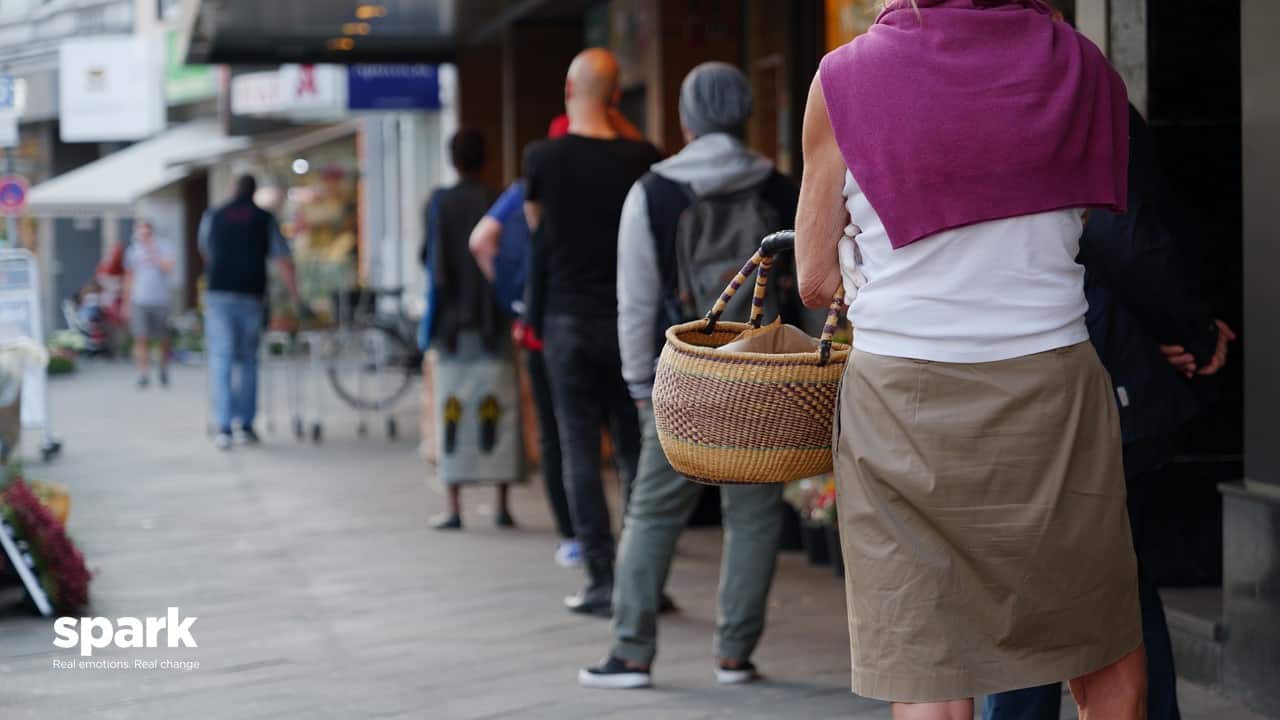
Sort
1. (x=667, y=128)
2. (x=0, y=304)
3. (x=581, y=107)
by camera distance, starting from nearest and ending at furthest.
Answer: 1. (x=581, y=107)
2. (x=667, y=128)
3. (x=0, y=304)

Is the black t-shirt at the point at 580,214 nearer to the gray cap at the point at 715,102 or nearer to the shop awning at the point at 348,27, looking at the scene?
the gray cap at the point at 715,102

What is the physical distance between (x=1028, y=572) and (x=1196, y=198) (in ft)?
11.4

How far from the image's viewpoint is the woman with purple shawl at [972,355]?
2756mm

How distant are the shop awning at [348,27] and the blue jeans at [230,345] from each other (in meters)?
2.20

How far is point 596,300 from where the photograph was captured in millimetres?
6207

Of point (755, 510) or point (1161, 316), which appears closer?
point (1161, 316)

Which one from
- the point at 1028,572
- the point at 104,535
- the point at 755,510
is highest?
the point at 1028,572

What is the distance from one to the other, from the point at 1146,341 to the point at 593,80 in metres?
2.87

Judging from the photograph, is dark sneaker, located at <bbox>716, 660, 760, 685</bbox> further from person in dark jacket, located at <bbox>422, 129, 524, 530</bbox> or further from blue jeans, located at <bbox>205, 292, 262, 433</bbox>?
blue jeans, located at <bbox>205, 292, 262, 433</bbox>

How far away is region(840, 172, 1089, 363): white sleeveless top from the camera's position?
276 centimetres

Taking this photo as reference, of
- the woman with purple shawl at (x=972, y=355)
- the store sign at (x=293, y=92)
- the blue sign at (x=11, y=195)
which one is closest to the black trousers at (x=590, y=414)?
the woman with purple shawl at (x=972, y=355)

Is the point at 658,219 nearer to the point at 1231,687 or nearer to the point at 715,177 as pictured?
the point at 715,177

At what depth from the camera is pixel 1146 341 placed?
3865 millimetres

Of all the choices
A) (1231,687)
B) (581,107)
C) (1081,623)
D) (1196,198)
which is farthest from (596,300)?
(1081,623)
